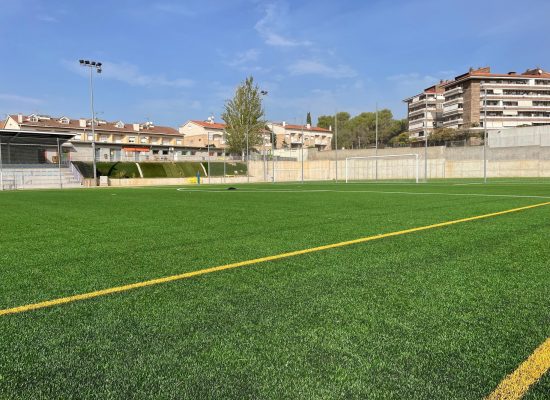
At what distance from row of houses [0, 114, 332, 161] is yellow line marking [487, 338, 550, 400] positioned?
4425cm

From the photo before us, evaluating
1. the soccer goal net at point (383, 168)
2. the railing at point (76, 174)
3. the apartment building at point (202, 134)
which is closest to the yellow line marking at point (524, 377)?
the railing at point (76, 174)

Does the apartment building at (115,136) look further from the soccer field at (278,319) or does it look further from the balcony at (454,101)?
the balcony at (454,101)

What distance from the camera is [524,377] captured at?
5.95ft

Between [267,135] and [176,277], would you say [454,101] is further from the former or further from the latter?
[176,277]

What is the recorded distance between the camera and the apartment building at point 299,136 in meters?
90.3

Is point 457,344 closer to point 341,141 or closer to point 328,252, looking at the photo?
point 328,252

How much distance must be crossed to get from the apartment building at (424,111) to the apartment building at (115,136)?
4907 cm

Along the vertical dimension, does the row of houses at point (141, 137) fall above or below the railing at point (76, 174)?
above

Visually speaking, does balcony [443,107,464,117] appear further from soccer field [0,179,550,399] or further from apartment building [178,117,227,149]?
soccer field [0,179,550,399]

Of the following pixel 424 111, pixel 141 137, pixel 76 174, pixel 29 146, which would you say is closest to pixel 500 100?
pixel 424 111

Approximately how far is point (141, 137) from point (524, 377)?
7261cm

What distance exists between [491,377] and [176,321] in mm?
→ 1742

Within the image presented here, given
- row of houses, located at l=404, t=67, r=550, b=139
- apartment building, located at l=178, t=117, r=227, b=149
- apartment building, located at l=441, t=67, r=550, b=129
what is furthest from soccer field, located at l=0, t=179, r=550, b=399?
apartment building, located at l=441, t=67, r=550, b=129

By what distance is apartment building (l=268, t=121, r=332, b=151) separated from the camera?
296 ft
